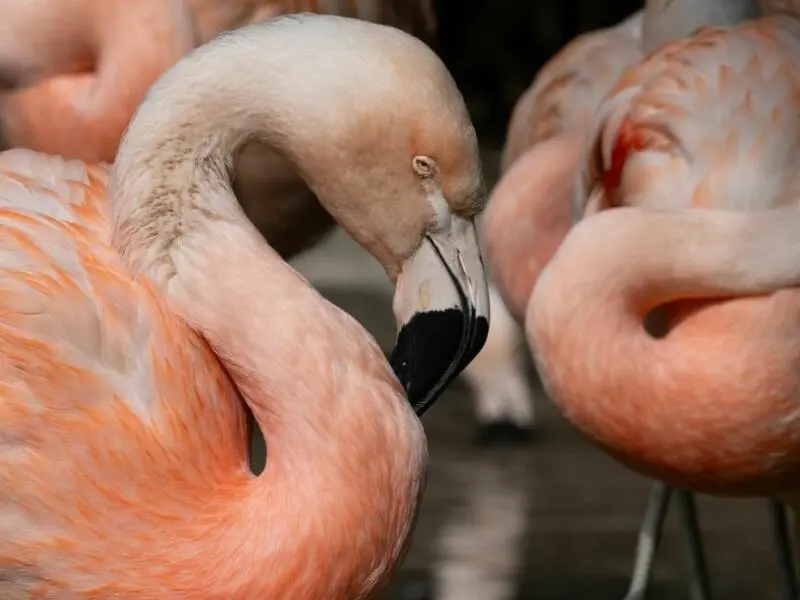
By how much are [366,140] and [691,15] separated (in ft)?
4.63

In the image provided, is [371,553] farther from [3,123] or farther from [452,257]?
[3,123]

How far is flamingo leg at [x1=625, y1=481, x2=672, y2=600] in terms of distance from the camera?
326cm

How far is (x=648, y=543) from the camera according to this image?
3.30 meters

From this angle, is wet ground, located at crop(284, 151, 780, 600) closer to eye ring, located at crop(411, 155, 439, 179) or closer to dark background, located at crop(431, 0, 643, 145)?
eye ring, located at crop(411, 155, 439, 179)

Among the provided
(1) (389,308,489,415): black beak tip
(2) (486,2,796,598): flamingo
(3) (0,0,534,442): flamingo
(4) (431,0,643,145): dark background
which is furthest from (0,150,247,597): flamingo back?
(4) (431,0,643,145): dark background

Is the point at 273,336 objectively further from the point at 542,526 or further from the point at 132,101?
the point at 542,526

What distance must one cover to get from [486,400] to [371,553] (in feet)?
8.77

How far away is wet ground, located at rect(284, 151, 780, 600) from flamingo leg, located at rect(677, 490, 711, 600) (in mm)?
222

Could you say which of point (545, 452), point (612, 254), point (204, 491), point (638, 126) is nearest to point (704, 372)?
point (612, 254)

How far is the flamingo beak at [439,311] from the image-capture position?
7.00 ft

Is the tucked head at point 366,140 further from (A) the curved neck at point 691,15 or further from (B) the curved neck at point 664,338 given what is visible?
(A) the curved neck at point 691,15

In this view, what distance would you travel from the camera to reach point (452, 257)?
2174 millimetres

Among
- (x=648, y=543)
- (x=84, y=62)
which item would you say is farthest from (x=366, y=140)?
(x=648, y=543)

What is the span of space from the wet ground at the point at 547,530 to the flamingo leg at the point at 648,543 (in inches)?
7.4
